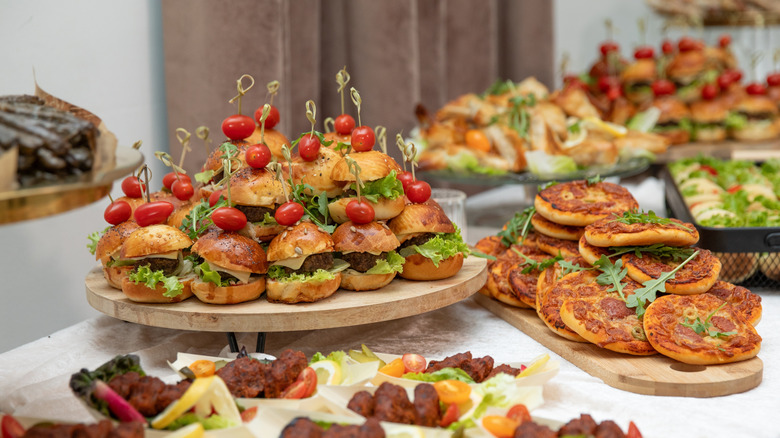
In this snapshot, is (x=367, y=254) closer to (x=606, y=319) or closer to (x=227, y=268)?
(x=227, y=268)

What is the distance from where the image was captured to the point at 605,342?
170cm

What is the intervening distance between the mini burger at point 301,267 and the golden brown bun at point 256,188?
0.09 meters

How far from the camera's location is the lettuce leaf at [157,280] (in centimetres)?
169

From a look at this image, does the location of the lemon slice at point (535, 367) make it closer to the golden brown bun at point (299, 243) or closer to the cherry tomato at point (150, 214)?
the golden brown bun at point (299, 243)

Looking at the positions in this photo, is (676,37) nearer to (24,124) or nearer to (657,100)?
(657,100)

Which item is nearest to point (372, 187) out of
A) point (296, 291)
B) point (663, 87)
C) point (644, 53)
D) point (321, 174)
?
point (321, 174)

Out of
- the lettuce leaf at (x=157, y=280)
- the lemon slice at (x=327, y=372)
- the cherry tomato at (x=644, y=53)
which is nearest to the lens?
the lemon slice at (x=327, y=372)

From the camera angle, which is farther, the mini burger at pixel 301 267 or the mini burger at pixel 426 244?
the mini burger at pixel 426 244

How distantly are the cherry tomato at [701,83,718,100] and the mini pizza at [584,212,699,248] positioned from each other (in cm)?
262

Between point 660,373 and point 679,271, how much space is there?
1.02 ft

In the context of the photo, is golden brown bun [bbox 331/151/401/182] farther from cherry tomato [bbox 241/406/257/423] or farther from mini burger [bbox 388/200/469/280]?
cherry tomato [bbox 241/406/257/423]

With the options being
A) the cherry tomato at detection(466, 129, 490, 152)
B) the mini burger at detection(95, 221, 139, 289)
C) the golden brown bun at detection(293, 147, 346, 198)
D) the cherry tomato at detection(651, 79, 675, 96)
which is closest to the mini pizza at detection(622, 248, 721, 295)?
the golden brown bun at detection(293, 147, 346, 198)

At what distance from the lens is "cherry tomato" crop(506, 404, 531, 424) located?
129cm

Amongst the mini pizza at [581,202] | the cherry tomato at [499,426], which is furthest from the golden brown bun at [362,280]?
the cherry tomato at [499,426]
